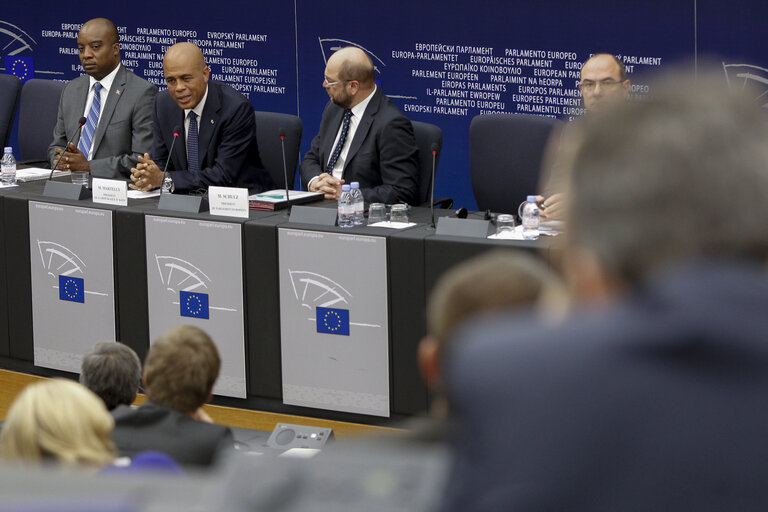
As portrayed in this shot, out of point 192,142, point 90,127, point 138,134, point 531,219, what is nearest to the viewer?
point 531,219

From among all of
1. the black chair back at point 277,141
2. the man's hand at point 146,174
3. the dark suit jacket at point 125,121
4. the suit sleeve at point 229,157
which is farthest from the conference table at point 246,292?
the dark suit jacket at point 125,121

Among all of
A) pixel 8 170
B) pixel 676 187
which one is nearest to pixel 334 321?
pixel 8 170

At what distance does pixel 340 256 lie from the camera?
409cm

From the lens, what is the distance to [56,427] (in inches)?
62.9

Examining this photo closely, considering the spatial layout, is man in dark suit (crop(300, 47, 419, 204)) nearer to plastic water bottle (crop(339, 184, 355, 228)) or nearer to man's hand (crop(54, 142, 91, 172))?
plastic water bottle (crop(339, 184, 355, 228))

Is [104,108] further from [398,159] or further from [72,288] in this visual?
[398,159]

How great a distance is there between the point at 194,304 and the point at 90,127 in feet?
5.92

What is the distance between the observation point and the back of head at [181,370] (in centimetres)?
249

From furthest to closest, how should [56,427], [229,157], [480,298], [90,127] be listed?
1. [90,127]
2. [229,157]
3. [56,427]
4. [480,298]

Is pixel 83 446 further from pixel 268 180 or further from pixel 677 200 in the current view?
pixel 268 180

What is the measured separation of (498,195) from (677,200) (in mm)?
4580

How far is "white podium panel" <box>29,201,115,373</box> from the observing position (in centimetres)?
459

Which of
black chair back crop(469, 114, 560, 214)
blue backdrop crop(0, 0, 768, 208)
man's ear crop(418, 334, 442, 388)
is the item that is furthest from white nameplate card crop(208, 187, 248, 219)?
man's ear crop(418, 334, 442, 388)

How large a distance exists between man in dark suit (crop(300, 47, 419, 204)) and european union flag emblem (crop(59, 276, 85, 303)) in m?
1.04
